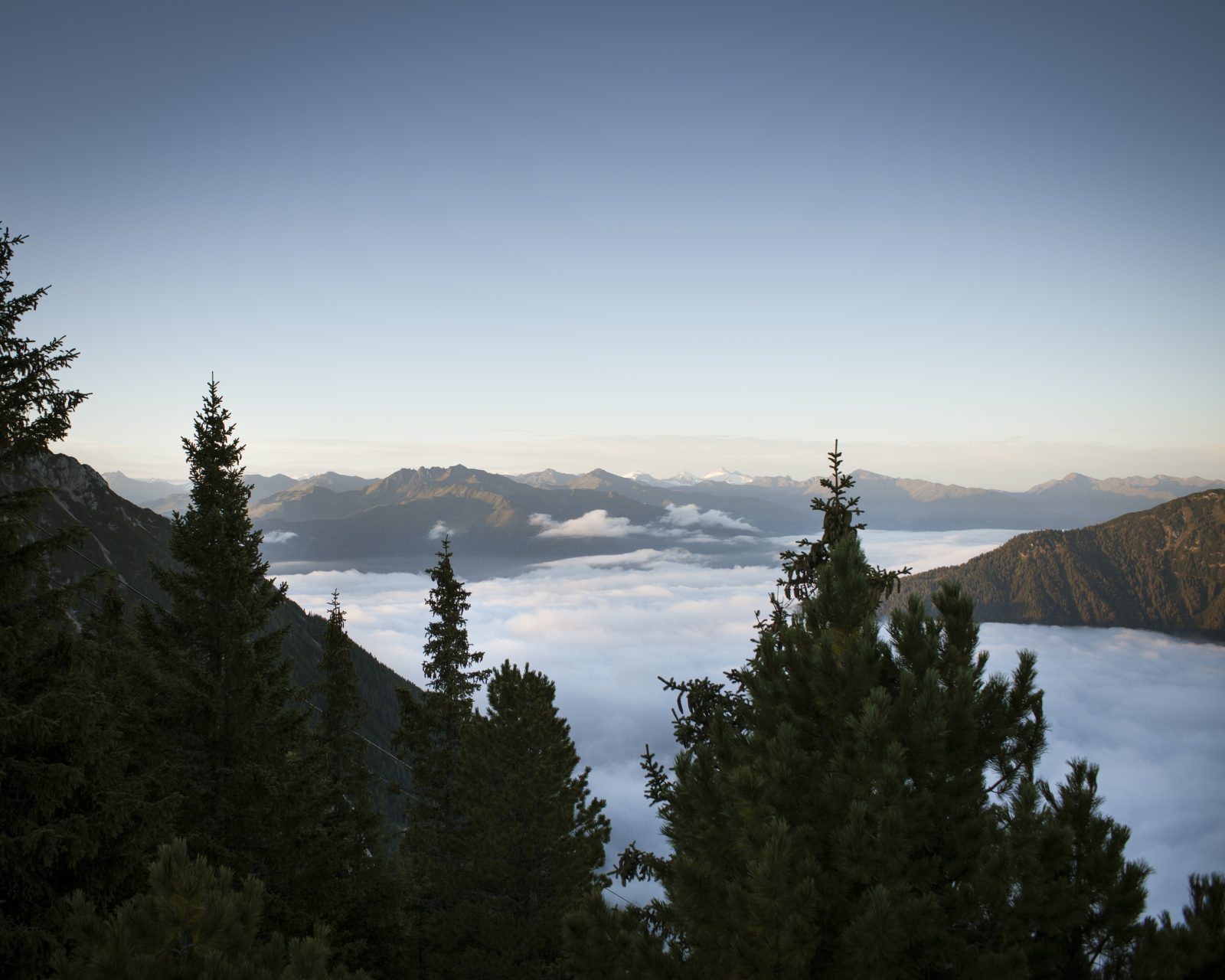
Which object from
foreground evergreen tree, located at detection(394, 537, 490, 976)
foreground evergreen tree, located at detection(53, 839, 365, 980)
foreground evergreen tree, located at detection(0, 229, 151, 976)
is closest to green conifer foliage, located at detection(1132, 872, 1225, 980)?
foreground evergreen tree, located at detection(53, 839, 365, 980)

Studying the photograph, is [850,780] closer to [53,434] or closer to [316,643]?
[53,434]

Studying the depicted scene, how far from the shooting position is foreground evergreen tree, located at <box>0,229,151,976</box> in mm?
8602

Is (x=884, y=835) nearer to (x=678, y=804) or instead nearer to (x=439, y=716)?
(x=678, y=804)

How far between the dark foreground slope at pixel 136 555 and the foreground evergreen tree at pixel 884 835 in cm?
14168

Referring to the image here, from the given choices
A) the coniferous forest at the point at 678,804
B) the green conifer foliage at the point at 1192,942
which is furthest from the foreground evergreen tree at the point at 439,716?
the green conifer foliage at the point at 1192,942

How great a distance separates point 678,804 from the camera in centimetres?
850

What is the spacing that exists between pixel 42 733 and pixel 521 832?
13618 millimetres

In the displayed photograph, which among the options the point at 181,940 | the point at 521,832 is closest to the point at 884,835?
the point at 181,940

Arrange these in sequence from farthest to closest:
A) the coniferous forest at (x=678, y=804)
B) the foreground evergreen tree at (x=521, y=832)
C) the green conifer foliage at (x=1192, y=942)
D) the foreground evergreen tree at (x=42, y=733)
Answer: the foreground evergreen tree at (x=521, y=832) → the foreground evergreen tree at (x=42, y=733) → the coniferous forest at (x=678, y=804) → the green conifer foliage at (x=1192, y=942)

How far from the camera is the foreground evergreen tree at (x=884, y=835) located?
240 inches

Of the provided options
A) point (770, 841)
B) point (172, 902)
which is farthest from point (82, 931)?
point (770, 841)

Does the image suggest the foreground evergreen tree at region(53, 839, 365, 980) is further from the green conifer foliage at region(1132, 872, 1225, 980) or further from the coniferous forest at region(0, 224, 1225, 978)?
the green conifer foliage at region(1132, 872, 1225, 980)

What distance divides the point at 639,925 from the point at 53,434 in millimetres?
10202

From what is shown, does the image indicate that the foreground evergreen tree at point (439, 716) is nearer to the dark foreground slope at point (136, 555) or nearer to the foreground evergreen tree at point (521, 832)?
the foreground evergreen tree at point (521, 832)
